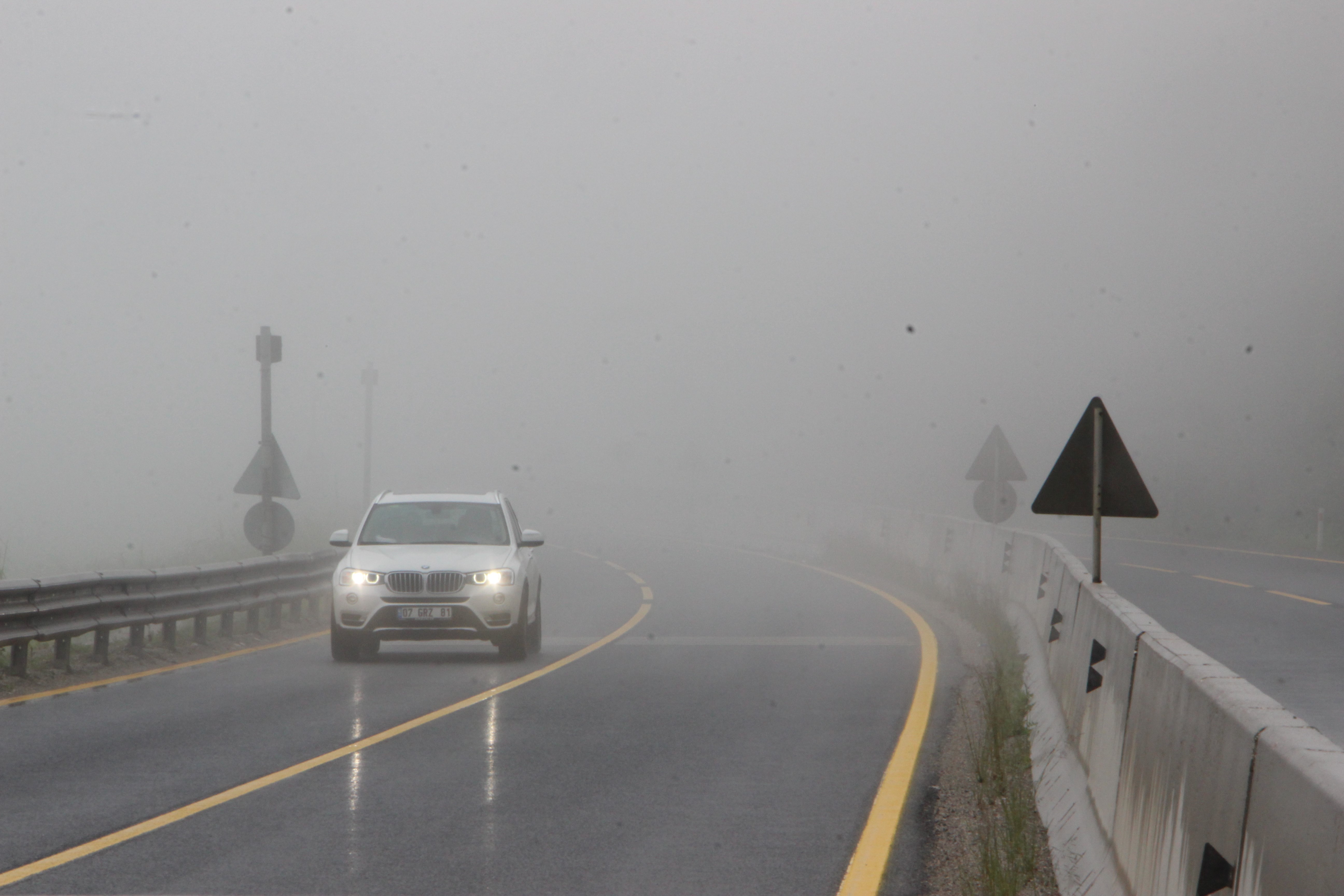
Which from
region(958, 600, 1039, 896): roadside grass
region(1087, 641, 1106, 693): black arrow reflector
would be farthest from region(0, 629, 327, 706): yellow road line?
region(1087, 641, 1106, 693): black arrow reflector

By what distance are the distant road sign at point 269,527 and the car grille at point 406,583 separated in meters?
5.80

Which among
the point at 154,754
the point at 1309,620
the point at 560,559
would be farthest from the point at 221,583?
the point at 560,559

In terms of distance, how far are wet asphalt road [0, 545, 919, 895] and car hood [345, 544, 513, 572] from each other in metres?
0.98

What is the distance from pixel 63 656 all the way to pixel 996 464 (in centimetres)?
1430

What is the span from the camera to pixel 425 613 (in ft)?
47.7

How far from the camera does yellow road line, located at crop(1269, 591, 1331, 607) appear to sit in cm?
1988

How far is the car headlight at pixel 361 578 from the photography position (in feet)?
47.7

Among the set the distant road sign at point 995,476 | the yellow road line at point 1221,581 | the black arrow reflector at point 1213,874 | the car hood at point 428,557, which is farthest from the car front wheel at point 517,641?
the yellow road line at point 1221,581

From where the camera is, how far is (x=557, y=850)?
685 cm

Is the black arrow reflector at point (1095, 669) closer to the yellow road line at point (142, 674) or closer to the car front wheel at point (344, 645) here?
the yellow road line at point (142, 674)

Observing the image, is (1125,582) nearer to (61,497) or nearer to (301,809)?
(301,809)

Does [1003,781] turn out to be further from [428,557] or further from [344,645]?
[344,645]

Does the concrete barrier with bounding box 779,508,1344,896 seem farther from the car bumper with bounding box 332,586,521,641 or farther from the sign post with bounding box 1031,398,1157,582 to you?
the car bumper with bounding box 332,586,521,641

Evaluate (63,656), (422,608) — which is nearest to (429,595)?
(422,608)
